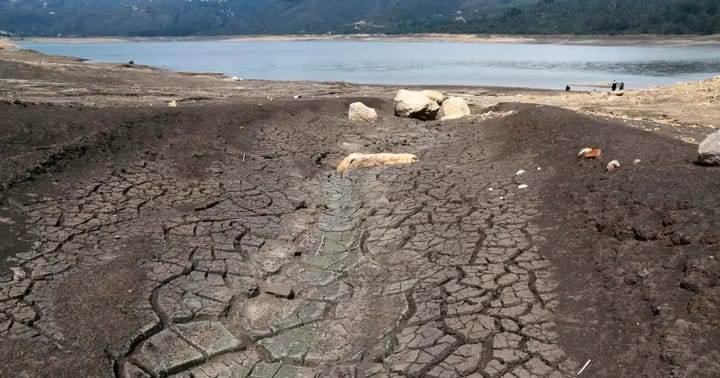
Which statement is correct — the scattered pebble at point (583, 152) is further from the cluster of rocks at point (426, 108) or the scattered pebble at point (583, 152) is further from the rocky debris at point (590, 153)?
the cluster of rocks at point (426, 108)

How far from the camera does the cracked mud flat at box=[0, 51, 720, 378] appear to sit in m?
4.23

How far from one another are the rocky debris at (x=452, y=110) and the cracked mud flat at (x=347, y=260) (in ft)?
19.2

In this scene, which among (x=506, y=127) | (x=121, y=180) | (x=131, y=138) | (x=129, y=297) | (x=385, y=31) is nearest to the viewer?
(x=129, y=297)

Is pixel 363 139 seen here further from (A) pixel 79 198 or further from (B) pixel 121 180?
(A) pixel 79 198

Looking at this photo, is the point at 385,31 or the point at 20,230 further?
the point at 385,31

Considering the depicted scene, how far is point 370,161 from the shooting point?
9.98m

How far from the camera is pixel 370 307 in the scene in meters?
5.23

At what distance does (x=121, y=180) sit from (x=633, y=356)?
22.0 ft

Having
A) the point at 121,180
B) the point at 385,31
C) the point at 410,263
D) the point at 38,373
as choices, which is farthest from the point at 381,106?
the point at 385,31

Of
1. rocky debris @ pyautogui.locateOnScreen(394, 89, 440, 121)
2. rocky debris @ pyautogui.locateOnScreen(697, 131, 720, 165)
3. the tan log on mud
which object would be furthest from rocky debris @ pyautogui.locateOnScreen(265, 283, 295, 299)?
rocky debris @ pyautogui.locateOnScreen(394, 89, 440, 121)

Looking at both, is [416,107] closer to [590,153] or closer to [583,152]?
[583,152]

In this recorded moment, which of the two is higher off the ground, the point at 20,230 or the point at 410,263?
the point at 20,230

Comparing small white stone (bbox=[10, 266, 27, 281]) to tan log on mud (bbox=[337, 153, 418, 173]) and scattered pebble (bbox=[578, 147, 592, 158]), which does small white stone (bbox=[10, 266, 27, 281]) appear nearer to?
tan log on mud (bbox=[337, 153, 418, 173])

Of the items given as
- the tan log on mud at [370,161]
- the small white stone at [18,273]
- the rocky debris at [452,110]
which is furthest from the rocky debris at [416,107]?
the small white stone at [18,273]
